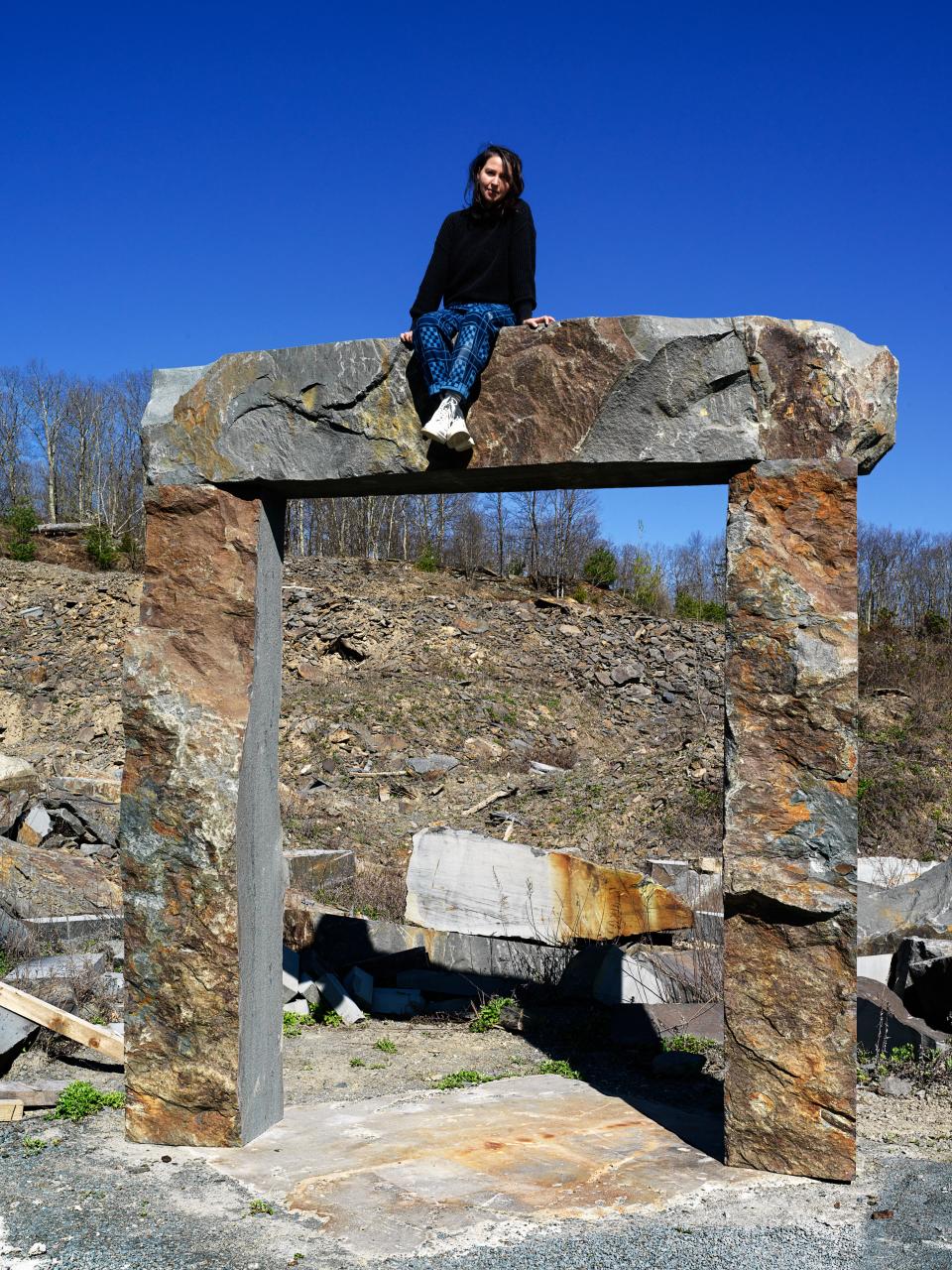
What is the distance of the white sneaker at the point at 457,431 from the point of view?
4.11 m

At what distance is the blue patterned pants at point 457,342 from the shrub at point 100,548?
21.7 meters

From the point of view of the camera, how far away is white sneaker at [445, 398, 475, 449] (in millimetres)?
4105

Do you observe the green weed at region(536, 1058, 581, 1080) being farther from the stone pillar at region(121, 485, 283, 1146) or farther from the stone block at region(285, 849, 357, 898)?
the stone block at region(285, 849, 357, 898)

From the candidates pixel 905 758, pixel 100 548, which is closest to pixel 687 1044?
pixel 905 758

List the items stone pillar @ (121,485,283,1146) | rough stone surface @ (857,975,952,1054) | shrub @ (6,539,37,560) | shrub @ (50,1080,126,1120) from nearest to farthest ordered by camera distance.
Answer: stone pillar @ (121,485,283,1146)
shrub @ (50,1080,126,1120)
rough stone surface @ (857,975,952,1054)
shrub @ (6,539,37,560)

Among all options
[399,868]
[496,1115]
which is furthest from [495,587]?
[496,1115]

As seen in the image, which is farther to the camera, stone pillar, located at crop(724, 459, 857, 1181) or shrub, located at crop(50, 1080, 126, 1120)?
shrub, located at crop(50, 1080, 126, 1120)

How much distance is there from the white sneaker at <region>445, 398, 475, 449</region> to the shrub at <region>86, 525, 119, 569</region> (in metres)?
21.9

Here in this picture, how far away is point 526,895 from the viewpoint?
24.1ft

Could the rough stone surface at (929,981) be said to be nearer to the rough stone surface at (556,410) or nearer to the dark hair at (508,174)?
the rough stone surface at (556,410)

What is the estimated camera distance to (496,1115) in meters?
4.84

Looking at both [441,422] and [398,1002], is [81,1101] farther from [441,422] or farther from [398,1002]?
[441,422]

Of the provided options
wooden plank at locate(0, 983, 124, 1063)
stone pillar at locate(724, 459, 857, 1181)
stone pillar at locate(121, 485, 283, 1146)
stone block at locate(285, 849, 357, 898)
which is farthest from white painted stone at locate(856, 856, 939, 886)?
wooden plank at locate(0, 983, 124, 1063)

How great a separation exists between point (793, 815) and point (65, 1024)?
3.63 metres
